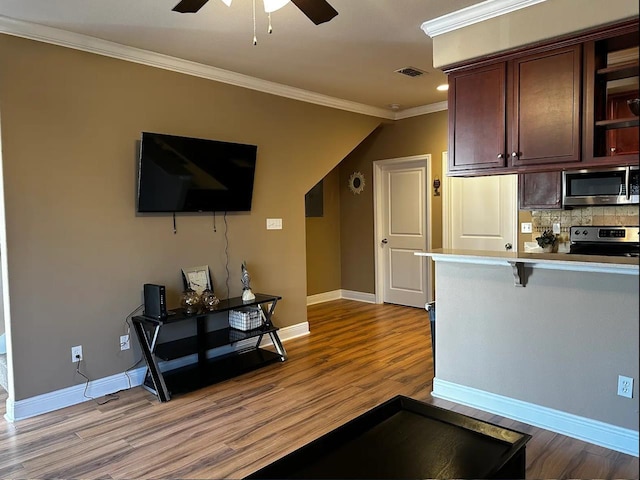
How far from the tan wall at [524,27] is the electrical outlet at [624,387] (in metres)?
→ 1.81

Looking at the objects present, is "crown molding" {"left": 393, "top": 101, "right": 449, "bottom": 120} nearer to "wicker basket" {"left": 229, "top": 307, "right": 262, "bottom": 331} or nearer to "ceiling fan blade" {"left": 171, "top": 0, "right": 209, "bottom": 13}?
"wicker basket" {"left": 229, "top": 307, "right": 262, "bottom": 331}

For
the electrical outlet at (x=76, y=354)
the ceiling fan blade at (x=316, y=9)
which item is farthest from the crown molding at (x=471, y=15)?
the electrical outlet at (x=76, y=354)

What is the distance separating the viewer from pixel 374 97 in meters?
5.25

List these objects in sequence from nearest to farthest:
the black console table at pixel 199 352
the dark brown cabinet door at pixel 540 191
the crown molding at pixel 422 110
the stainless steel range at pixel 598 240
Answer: the black console table at pixel 199 352 < the stainless steel range at pixel 598 240 < the dark brown cabinet door at pixel 540 191 < the crown molding at pixel 422 110

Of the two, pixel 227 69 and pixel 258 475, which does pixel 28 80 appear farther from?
pixel 258 475

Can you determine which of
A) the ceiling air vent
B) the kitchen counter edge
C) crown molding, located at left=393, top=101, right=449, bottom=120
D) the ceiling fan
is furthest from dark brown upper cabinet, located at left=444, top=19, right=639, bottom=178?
crown molding, located at left=393, top=101, right=449, bottom=120

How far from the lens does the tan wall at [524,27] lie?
249cm

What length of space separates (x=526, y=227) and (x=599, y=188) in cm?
97

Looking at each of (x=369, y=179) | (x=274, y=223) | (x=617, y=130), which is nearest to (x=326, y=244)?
(x=369, y=179)

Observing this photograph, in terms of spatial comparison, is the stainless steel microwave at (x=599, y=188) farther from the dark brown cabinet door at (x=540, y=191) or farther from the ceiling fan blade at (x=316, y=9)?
the ceiling fan blade at (x=316, y=9)

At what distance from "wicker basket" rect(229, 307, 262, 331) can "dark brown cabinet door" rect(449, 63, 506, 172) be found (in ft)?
6.92

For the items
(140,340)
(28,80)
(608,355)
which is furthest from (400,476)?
(28,80)

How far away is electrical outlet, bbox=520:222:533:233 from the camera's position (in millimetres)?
4963

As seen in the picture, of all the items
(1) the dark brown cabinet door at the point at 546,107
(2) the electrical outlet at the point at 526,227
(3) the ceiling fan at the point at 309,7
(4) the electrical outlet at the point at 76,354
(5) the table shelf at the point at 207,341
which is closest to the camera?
(3) the ceiling fan at the point at 309,7
